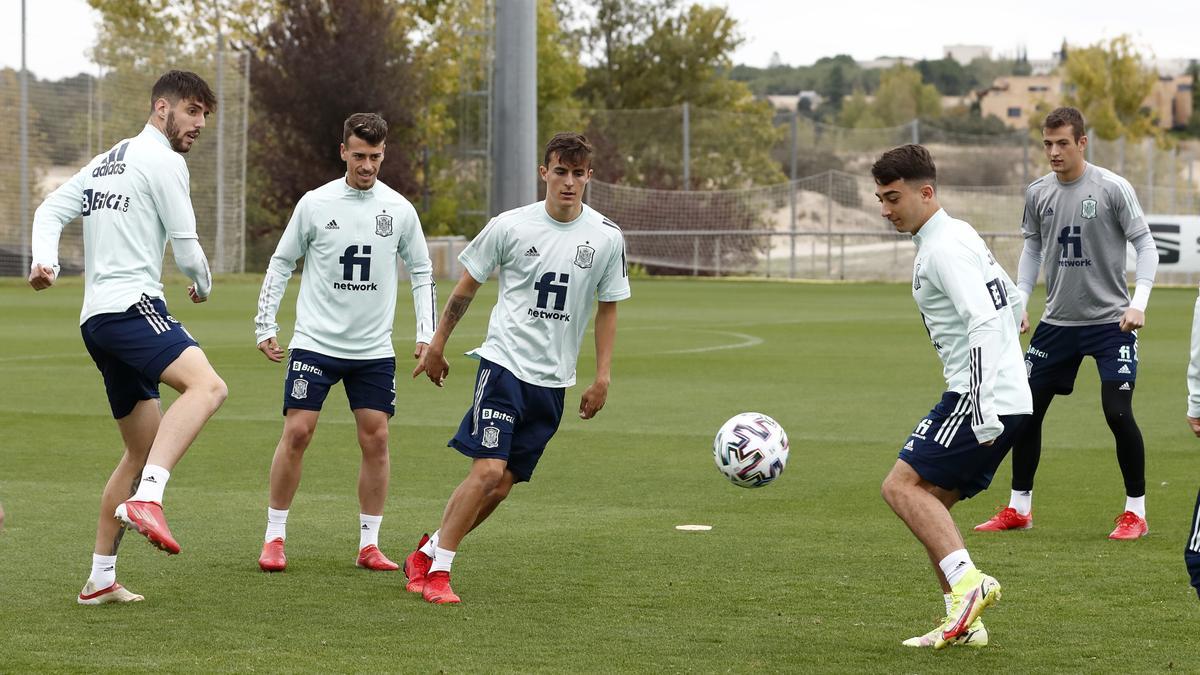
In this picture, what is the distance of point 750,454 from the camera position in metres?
7.32

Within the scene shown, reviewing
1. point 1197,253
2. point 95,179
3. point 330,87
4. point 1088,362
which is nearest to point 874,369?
point 1088,362

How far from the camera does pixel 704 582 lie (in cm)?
739

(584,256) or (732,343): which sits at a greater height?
(584,256)

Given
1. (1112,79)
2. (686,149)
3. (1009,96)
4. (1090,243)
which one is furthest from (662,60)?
(1009,96)

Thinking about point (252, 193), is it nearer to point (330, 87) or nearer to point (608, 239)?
point (330, 87)

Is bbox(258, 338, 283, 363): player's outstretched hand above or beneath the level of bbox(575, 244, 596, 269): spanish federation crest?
beneath

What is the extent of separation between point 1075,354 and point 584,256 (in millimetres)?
3229

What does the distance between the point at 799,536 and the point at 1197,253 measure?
112 ft

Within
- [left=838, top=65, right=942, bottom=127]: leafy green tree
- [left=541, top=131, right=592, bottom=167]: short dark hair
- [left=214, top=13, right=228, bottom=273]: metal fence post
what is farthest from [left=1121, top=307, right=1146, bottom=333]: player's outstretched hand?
[left=838, top=65, right=942, bottom=127]: leafy green tree

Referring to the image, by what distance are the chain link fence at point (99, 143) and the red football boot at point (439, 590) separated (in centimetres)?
3053

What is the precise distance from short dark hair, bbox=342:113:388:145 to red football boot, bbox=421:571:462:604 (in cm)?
208

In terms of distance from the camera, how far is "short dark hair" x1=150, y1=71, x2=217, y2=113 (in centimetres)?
680

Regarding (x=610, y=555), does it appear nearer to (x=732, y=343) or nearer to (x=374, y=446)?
(x=374, y=446)

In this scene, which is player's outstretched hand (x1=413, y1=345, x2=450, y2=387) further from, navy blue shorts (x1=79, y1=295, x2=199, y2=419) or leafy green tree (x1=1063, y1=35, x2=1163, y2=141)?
leafy green tree (x1=1063, y1=35, x2=1163, y2=141)
